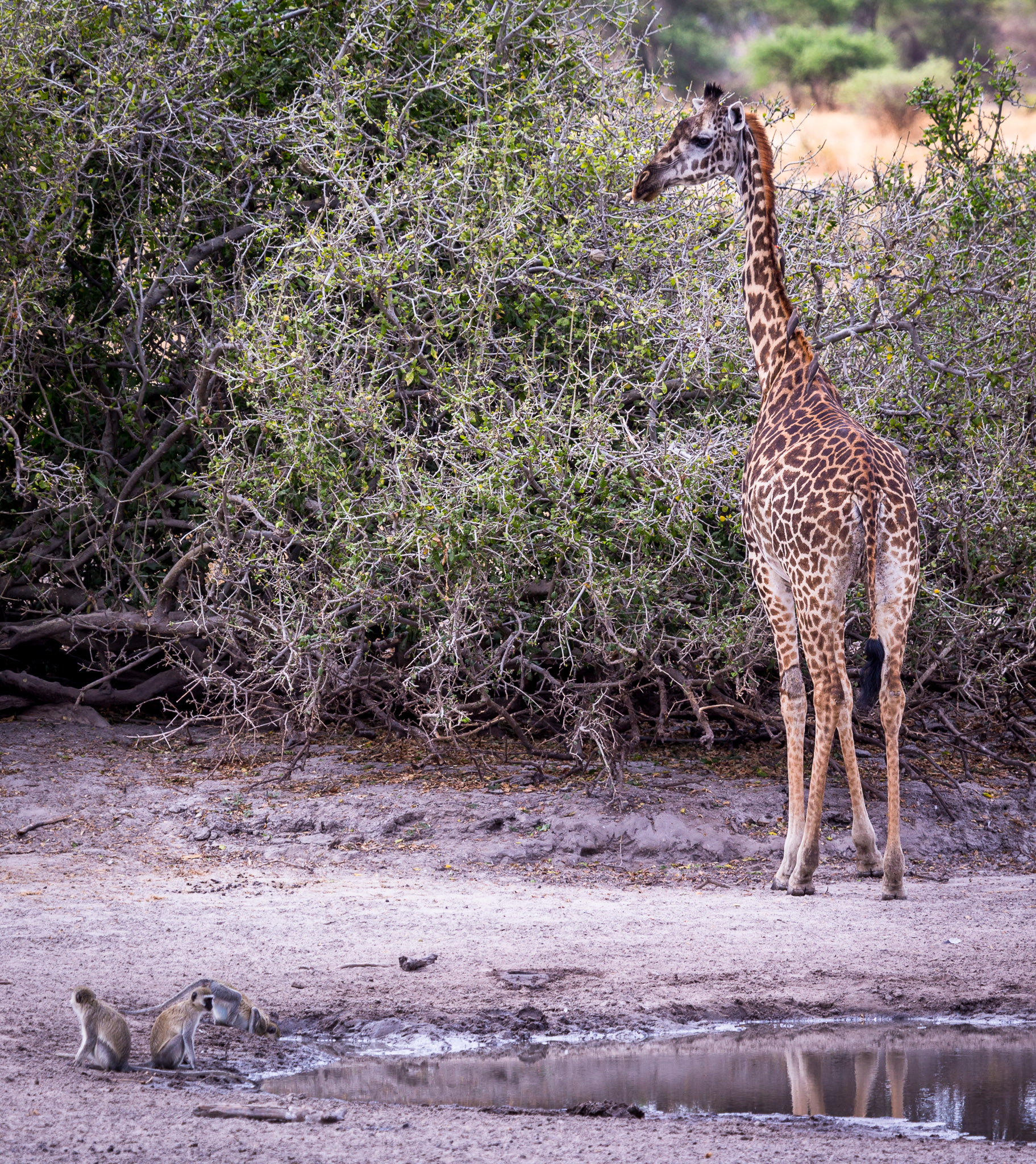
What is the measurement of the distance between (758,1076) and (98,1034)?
209 centimetres

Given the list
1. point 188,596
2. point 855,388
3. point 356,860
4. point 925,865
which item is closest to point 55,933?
point 356,860

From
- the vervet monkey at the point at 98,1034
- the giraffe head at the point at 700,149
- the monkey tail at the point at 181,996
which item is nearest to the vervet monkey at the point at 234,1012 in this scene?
the monkey tail at the point at 181,996

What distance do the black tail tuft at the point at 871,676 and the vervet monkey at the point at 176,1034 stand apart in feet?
11.5

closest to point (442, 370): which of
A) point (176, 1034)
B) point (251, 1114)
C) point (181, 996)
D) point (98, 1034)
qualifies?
point (181, 996)

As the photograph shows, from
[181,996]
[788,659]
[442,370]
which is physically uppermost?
[442,370]

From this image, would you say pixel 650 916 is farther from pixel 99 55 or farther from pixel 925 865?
pixel 99 55

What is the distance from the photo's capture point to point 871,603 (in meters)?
6.51

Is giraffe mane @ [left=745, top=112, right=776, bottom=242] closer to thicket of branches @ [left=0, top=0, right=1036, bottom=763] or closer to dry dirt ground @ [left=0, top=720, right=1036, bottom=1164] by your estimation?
thicket of branches @ [left=0, top=0, right=1036, bottom=763]

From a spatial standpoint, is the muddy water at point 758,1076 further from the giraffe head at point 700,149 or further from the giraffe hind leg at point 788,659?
the giraffe head at point 700,149

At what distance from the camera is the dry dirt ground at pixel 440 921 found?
377cm

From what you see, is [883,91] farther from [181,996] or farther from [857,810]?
[181,996]

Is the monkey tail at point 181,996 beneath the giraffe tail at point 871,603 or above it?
beneath

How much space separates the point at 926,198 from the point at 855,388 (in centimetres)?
136

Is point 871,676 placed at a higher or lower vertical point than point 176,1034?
higher
